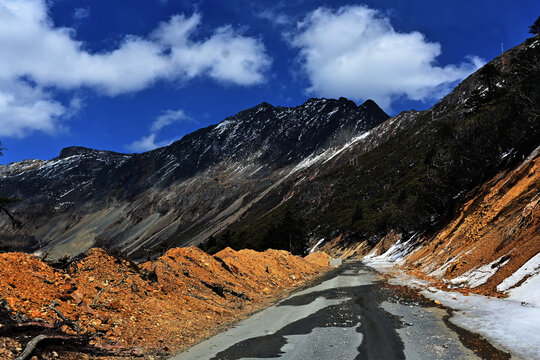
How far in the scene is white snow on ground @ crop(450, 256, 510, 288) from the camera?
16.4 meters

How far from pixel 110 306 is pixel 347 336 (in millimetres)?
8143

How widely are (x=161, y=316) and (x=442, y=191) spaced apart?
41.6m

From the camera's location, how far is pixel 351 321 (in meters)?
12.5

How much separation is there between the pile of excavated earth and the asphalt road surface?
4.94 feet

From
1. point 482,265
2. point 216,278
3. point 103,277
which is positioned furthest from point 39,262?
point 482,265

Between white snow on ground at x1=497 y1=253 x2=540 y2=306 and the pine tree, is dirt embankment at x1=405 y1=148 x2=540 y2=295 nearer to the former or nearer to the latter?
white snow on ground at x1=497 y1=253 x2=540 y2=306

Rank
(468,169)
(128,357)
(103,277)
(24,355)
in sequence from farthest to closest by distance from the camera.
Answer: (468,169)
(103,277)
(128,357)
(24,355)

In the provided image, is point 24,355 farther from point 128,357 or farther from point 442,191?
point 442,191

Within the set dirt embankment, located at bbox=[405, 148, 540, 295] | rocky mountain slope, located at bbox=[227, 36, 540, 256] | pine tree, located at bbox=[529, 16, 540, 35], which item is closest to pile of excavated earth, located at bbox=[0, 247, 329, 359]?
dirt embankment, located at bbox=[405, 148, 540, 295]

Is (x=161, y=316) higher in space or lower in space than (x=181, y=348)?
higher

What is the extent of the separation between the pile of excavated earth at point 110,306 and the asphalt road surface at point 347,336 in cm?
151

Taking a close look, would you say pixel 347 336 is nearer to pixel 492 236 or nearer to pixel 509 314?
pixel 509 314

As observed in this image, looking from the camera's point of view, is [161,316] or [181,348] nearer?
[181,348]

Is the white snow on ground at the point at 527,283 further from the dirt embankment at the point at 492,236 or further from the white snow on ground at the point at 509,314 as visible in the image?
the dirt embankment at the point at 492,236
